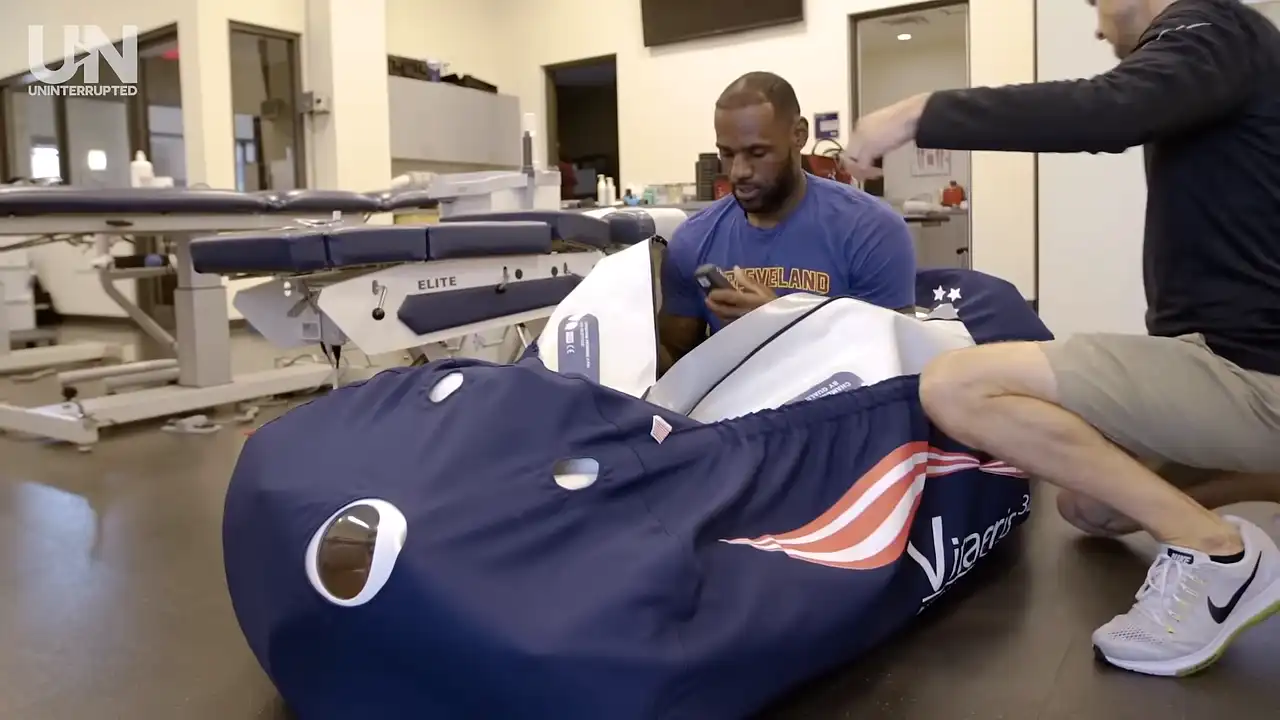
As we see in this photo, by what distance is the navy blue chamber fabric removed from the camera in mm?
927

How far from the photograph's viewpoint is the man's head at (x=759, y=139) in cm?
177

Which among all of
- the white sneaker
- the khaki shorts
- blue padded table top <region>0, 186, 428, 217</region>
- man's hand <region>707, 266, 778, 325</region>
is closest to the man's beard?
man's hand <region>707, 266, 778, 325</region>

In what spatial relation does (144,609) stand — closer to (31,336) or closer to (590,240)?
(590,240)

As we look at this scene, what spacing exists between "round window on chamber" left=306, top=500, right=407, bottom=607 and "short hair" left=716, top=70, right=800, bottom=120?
1.09m

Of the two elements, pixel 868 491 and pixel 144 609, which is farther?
pixel 144 609

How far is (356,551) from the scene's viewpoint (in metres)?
0.96

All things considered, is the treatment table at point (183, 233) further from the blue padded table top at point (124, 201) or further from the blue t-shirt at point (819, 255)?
the blue t-shirt at point (819, 255)

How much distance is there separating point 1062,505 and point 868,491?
817 millimetres

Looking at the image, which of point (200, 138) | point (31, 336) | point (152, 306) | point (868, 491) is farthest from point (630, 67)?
point (868, 491)

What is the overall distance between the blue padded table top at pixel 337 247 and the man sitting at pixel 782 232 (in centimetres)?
78

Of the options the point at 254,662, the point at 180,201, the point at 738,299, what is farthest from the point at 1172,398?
the point at 180,201

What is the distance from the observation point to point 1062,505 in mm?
1866

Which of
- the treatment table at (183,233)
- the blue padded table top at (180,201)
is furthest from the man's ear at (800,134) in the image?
the blue padded table top at (180,201)

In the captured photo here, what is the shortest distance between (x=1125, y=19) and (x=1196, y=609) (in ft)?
2.57
